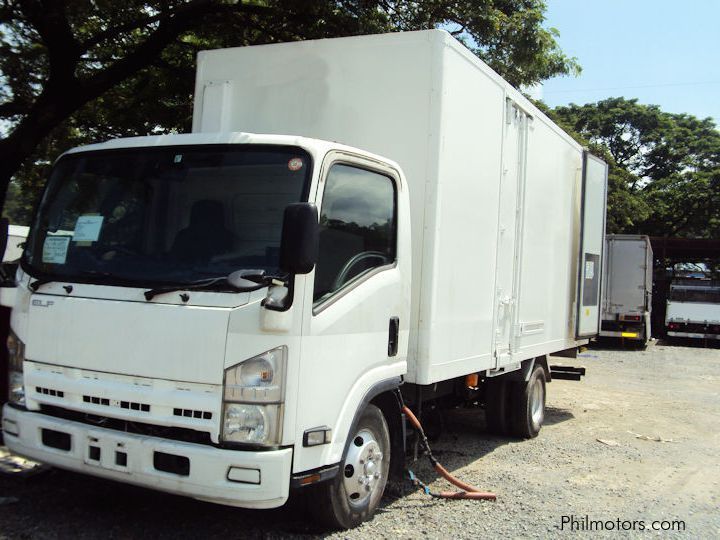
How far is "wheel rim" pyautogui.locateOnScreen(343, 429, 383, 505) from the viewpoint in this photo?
424 cm

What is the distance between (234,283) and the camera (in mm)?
3502

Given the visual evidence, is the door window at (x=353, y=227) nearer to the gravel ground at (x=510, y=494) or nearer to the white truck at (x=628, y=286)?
the gravel ground at (x=510, y=494)

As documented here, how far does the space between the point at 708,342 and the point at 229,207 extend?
79.8 feet

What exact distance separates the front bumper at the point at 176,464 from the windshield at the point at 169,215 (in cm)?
85

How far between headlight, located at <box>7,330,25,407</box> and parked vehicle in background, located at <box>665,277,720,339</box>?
75.4 feet

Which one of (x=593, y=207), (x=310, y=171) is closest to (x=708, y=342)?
(x=593, y=207)

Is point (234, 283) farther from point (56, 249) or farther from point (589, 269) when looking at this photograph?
point (589, 269)

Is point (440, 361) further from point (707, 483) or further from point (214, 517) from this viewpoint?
point (707, 483)

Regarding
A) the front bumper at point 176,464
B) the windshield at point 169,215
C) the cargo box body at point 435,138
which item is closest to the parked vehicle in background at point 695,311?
the cargo box body at point 435,138

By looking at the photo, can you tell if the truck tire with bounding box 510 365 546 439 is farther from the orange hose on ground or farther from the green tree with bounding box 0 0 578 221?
the green tree with bounding box 0 0 578 221

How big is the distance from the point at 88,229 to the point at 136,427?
121 centimetres

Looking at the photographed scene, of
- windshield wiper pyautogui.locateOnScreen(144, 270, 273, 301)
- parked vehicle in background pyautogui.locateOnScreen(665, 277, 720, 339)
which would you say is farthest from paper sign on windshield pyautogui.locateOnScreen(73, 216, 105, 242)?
parked vehicle in background pyautogui.locateOnScreen(665, 277, 720, 339)

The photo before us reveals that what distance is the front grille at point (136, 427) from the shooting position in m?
3.58

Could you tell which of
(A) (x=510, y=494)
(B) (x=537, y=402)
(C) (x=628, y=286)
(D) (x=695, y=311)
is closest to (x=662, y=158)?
(D) (x=695, y=311)
